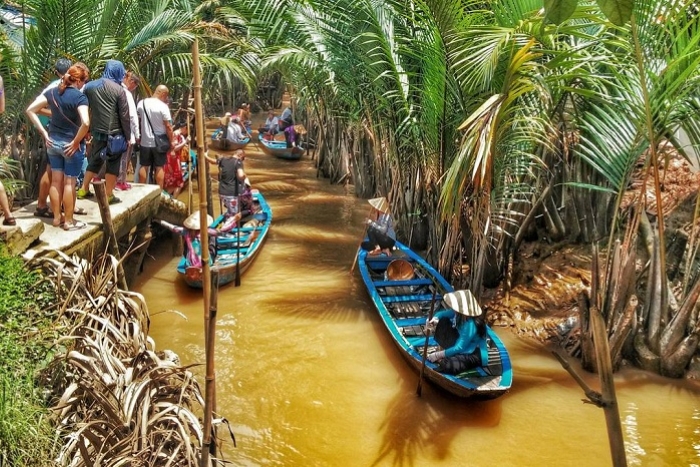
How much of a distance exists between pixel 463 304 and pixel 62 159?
3.98 metres

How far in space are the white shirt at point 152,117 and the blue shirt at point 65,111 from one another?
282 centimetres

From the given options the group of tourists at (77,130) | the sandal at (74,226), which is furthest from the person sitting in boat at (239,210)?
the sandal at (74,226)

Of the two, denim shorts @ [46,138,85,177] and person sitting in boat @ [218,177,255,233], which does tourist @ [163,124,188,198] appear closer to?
person sitting in boat @ [218,177,255,233]

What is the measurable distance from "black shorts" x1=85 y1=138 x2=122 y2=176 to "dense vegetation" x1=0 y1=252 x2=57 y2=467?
171cm

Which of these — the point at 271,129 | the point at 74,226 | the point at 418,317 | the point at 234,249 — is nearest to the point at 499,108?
the point at 418,317

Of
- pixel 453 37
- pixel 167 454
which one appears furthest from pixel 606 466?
pixel 453 37

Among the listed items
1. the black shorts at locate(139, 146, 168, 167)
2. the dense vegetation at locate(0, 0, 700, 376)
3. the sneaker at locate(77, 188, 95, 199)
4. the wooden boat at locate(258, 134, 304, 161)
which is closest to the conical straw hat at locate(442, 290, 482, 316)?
the dense vegetation at locate(0, 0, 700, 376)

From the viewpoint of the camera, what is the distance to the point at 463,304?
215 inches

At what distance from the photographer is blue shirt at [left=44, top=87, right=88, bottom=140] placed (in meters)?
5.84

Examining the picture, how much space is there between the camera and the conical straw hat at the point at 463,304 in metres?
5.43

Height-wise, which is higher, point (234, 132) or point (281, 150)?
point (234, 132)

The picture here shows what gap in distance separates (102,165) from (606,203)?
5.97 meters

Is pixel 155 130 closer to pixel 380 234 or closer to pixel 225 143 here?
pixel 380 234

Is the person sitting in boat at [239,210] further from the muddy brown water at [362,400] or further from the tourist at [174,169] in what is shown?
the tourist at [174,169]
